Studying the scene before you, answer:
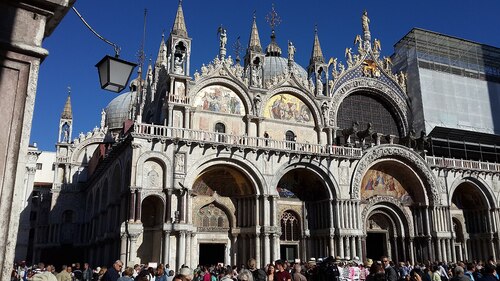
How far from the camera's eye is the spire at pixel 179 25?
95.5 feet

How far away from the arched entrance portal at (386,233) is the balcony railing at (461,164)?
4.65 meters

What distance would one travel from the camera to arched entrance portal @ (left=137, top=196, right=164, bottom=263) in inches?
983

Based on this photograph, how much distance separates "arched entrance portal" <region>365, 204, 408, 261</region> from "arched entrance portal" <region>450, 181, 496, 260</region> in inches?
185

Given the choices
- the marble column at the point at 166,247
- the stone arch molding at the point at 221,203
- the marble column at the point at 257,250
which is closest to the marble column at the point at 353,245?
the marble column at the point at 257,250

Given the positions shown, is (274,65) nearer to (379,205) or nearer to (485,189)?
(379,205)

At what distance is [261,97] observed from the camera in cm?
3047

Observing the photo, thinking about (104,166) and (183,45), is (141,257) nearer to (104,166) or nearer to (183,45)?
(104,166)

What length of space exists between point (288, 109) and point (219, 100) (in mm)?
5067

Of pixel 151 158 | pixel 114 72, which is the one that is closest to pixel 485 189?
pixel 151 158

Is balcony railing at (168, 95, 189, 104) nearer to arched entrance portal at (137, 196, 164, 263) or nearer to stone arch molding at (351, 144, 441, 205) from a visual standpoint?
arched entrance portal at (137, 196, 164, 263)

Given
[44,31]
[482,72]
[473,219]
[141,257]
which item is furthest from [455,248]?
[44,31]

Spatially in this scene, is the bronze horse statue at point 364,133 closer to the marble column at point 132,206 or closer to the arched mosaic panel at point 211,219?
the arched mosaic panel at point 211,219

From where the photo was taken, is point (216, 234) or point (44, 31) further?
point (216, 234)

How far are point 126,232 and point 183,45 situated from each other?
12484mm
